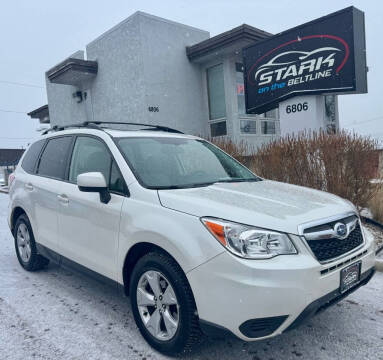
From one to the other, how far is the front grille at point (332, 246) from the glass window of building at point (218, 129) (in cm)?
1071

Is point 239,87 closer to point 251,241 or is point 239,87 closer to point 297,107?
point 297,107

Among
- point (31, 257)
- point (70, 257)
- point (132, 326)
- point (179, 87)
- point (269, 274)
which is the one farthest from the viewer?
point (179, 87)

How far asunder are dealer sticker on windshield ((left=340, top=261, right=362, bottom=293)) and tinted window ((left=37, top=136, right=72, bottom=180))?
9.53 ft

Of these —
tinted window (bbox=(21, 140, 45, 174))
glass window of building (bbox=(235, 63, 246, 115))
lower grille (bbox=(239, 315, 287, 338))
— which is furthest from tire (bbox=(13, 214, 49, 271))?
glass window of building (bbox=(235, 63, 246, 115))

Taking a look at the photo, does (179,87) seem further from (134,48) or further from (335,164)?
(335,164)

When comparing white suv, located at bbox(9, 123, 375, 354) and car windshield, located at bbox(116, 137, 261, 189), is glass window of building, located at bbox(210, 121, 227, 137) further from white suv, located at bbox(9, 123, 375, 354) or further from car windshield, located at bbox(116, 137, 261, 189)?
white suv, located at bbox(9, 123, 375, 354)

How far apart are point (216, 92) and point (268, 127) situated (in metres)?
2.40

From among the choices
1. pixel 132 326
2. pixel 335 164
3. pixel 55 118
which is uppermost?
pixel 55 118

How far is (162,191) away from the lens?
2.82 meters

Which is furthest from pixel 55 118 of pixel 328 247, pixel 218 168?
pixel 328 247

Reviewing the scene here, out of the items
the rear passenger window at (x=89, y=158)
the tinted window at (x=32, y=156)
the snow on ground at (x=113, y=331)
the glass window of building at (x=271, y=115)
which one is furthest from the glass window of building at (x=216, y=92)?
the snow on ground at (x=113, y=331)

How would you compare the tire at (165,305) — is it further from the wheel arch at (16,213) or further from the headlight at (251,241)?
the wheel arch at (16,213)

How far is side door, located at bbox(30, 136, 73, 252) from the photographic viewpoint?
3.91m

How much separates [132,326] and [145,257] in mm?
837
